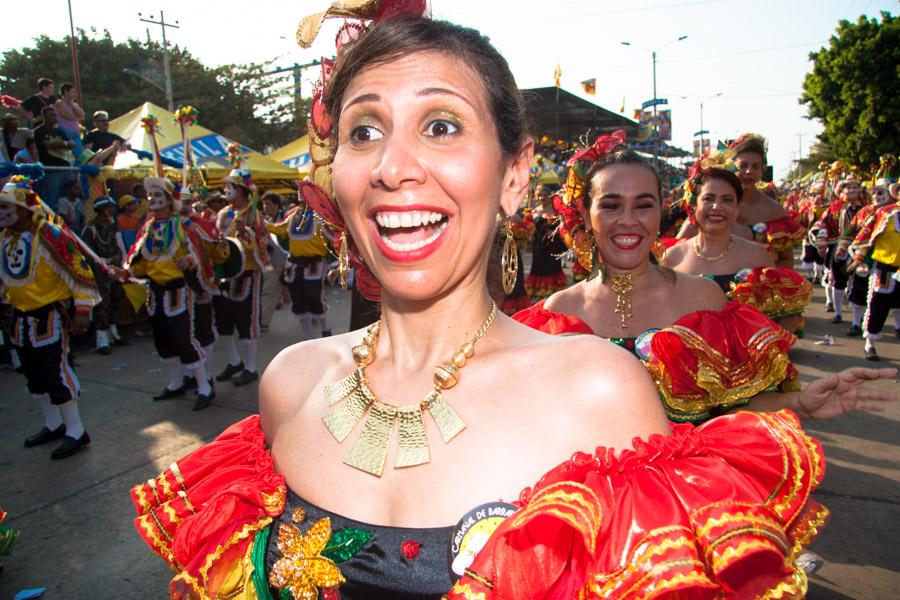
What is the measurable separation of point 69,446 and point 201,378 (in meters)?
1.48

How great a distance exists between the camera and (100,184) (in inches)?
380

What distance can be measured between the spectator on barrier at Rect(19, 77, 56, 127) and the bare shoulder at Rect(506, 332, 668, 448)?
10.9m

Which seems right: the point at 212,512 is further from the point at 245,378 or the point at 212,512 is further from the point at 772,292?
the point at 245,378

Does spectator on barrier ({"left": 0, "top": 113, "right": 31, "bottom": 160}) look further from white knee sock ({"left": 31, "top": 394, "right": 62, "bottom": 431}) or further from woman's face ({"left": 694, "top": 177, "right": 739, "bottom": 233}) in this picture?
woman's face ({"left": 694, "top": 177, "right": 739, "bottom": 233})

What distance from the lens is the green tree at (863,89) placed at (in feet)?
86.0

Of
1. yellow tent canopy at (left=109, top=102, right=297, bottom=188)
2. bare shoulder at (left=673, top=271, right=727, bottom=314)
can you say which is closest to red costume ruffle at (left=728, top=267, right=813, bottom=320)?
bare shoulder at (left=673, top=271, right=727, bottom=314)

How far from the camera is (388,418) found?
59.3 inches

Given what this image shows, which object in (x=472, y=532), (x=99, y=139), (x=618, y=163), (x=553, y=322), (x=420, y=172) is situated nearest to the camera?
(x=472, y=532)

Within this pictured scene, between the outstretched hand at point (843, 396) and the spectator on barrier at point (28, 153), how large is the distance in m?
9.00

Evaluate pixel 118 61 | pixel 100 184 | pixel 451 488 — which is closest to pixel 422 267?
pixel 451 488

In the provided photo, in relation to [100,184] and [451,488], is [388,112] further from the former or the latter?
[100,184]

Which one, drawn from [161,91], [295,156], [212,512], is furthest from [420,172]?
[161,91]

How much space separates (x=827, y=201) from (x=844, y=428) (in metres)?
12.5

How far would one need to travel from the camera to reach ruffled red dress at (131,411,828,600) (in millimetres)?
1048
